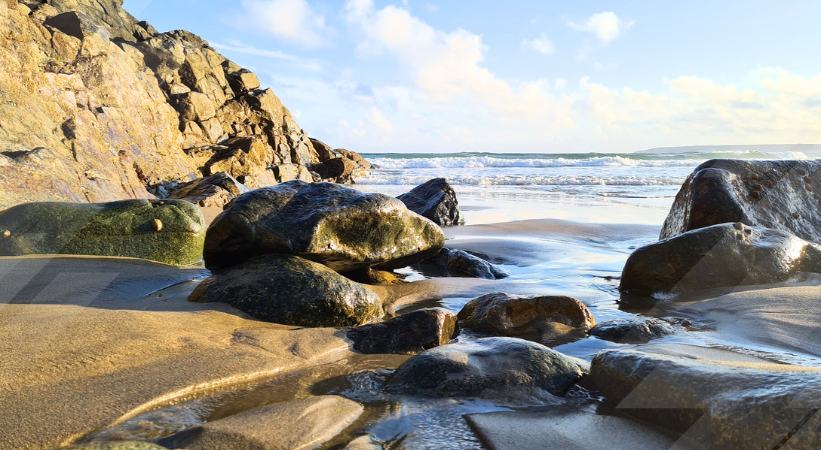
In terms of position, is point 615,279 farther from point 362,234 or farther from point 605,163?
point 605,163

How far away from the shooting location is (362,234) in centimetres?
485

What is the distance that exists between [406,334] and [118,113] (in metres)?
10.8

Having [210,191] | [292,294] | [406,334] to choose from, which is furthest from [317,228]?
[210,191]

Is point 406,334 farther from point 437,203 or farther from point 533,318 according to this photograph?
point 437,203

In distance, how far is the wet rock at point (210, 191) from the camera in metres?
10.5

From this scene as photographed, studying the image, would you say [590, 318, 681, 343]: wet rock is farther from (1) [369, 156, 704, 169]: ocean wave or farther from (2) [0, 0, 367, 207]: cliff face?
(1) [369, 156, 704, 169]: ocean wave

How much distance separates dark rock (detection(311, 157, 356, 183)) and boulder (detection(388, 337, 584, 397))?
2004 cm

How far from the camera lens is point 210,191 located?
1090 centimetres

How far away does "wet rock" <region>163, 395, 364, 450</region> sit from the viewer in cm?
203

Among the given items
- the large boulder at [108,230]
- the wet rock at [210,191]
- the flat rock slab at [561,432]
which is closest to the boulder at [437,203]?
the wet rock at [210,191]

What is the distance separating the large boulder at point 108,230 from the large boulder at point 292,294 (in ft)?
5.61

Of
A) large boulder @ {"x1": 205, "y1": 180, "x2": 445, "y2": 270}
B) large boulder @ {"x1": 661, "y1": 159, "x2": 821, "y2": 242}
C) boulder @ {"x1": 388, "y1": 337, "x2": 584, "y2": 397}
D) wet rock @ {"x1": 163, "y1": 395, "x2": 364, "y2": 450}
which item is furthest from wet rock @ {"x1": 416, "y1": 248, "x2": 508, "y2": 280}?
wet rock @ {"x1": 163, "y1": 395, "x2": 364, "y2": 450}

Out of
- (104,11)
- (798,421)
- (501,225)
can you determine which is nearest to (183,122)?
(104,11)

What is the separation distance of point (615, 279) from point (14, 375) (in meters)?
4.85
